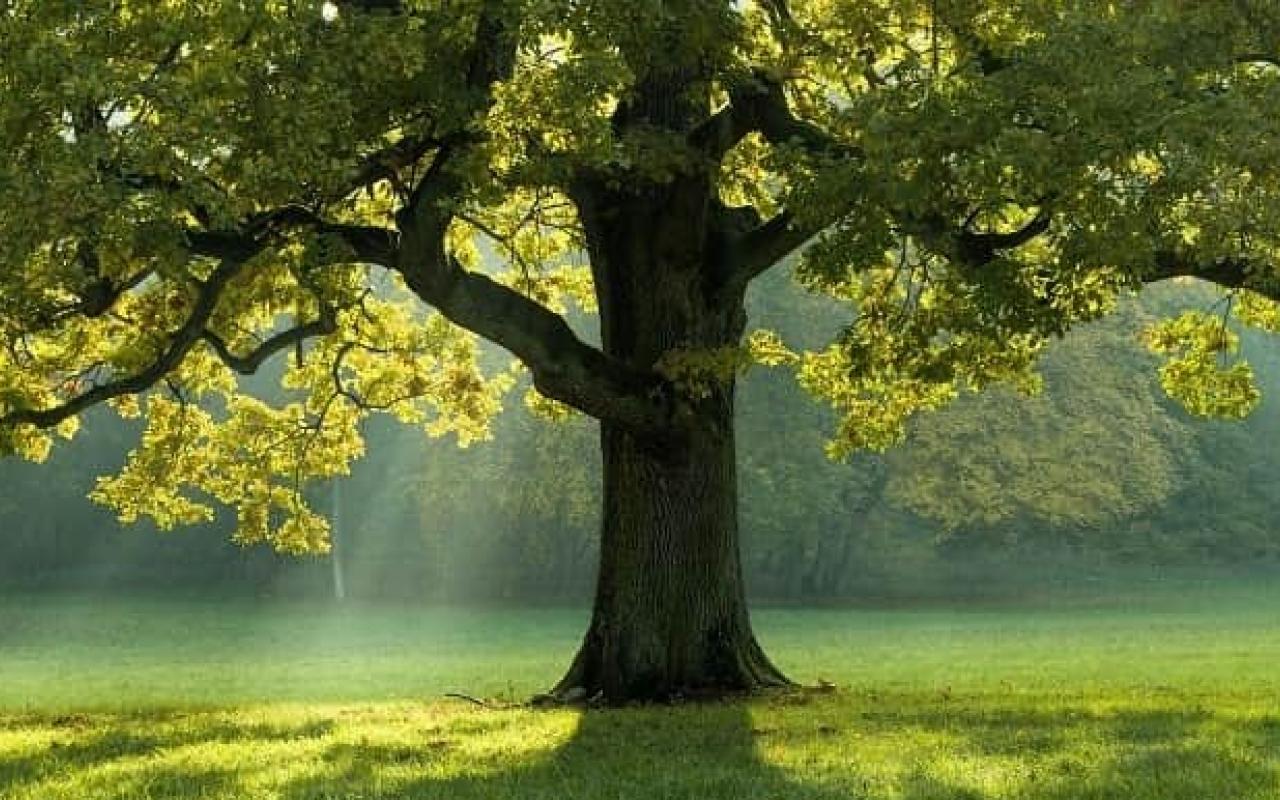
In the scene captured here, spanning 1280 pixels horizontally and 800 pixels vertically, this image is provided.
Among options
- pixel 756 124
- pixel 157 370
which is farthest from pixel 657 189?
pixel 157 370

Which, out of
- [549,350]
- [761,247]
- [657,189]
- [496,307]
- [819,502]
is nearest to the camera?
[496,307]

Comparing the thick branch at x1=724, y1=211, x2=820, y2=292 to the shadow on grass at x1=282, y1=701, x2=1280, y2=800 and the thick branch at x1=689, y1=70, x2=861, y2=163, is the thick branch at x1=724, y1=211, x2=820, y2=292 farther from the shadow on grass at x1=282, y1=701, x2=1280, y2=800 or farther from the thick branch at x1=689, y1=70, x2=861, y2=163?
the shadow on grass at x1=282, y1=701, x2=1280, y2=800

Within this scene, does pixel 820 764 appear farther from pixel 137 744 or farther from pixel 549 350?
pixel 137 744

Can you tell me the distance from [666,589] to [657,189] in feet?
15.4

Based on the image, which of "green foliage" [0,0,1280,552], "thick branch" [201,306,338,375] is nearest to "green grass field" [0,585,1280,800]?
"green foliage" [0,0,1280,552]

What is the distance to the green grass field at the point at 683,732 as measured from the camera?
36.0ft

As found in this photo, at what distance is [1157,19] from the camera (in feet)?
42.5

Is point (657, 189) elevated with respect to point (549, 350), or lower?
elevated

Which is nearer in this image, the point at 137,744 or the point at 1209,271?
the point at 137,744

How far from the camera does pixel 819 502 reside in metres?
51.6

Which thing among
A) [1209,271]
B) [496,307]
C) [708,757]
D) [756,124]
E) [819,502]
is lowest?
[708,757]

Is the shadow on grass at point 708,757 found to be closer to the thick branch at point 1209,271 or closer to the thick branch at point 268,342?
the thick branch at point 1209,271

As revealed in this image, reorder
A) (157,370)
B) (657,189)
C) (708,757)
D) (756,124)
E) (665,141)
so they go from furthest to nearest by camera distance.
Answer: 1. (157,370)
2. (657,189)
3. (756,124)
4. (665,141)
5. (708,757)

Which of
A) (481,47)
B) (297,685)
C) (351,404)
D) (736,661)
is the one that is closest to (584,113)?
(481,47)
